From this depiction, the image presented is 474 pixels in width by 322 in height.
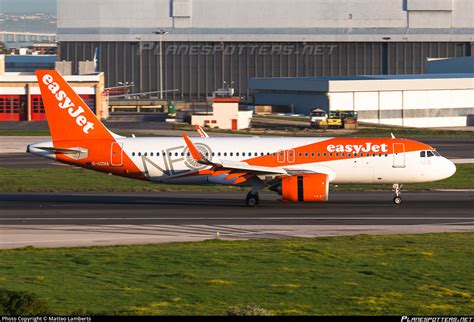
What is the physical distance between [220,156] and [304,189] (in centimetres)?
521

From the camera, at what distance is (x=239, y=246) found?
36.8 m

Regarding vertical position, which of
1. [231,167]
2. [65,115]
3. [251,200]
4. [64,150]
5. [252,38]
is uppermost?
[252,38]

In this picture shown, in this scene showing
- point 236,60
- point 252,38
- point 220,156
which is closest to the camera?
point 220,156

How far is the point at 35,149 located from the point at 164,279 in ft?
75.1

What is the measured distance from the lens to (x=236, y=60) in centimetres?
18388

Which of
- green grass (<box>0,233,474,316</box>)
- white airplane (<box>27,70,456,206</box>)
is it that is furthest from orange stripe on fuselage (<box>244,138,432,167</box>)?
green grass (<box>0,233,474,316</box>)

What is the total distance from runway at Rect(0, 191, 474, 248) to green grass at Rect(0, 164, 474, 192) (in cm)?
258

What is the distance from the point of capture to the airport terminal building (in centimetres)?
18000

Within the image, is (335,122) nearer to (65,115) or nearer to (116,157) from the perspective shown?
(116,157)

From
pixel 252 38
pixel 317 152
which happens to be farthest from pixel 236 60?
pixel 317 152

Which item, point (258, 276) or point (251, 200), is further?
point (251, 200)

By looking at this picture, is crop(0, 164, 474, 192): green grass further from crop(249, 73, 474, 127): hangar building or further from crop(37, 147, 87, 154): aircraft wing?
crop(249, 73, 474, 127): hangar building

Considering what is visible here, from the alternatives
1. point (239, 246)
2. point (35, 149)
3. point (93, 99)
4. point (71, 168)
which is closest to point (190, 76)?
point (93, 99)
